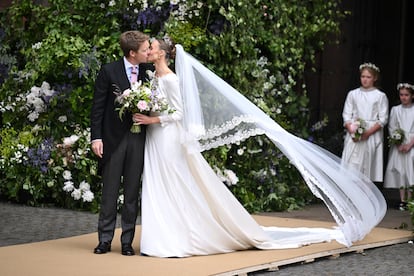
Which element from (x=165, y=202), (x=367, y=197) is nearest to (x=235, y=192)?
(x=367, y=197)

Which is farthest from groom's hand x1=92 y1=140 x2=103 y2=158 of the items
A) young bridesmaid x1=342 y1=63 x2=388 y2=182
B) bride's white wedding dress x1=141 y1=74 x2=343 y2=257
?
young bridesmaid x1=342 y1=63 x2=388 y2=182

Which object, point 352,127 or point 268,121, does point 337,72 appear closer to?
point 352,127

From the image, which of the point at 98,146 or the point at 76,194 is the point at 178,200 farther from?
the point at 76,194

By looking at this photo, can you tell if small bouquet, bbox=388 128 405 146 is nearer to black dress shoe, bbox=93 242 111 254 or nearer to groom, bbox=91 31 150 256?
groom, bbox=91 31 150 256

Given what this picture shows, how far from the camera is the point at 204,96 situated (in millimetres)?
8789

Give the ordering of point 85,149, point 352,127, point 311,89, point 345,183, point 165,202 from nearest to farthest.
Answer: point 165,202 → point 345,183 → point 85,149 → point 352,127 → point 311,89

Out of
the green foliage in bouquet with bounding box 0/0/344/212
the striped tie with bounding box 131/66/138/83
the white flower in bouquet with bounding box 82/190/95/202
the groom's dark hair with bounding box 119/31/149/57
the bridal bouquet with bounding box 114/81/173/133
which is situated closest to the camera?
the bridal bouquet with bounding box 114/81/173/133

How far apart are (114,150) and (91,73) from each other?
3.47m

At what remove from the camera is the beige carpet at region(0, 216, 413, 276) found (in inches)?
302

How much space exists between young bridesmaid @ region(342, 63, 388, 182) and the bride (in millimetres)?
3883

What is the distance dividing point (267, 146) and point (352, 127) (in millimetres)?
1058

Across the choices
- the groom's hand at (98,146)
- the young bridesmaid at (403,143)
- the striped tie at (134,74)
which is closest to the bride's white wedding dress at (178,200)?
the striped tie at (134,74)

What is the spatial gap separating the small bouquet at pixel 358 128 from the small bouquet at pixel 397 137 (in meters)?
0.46

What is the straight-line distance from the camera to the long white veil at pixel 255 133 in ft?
28.4
